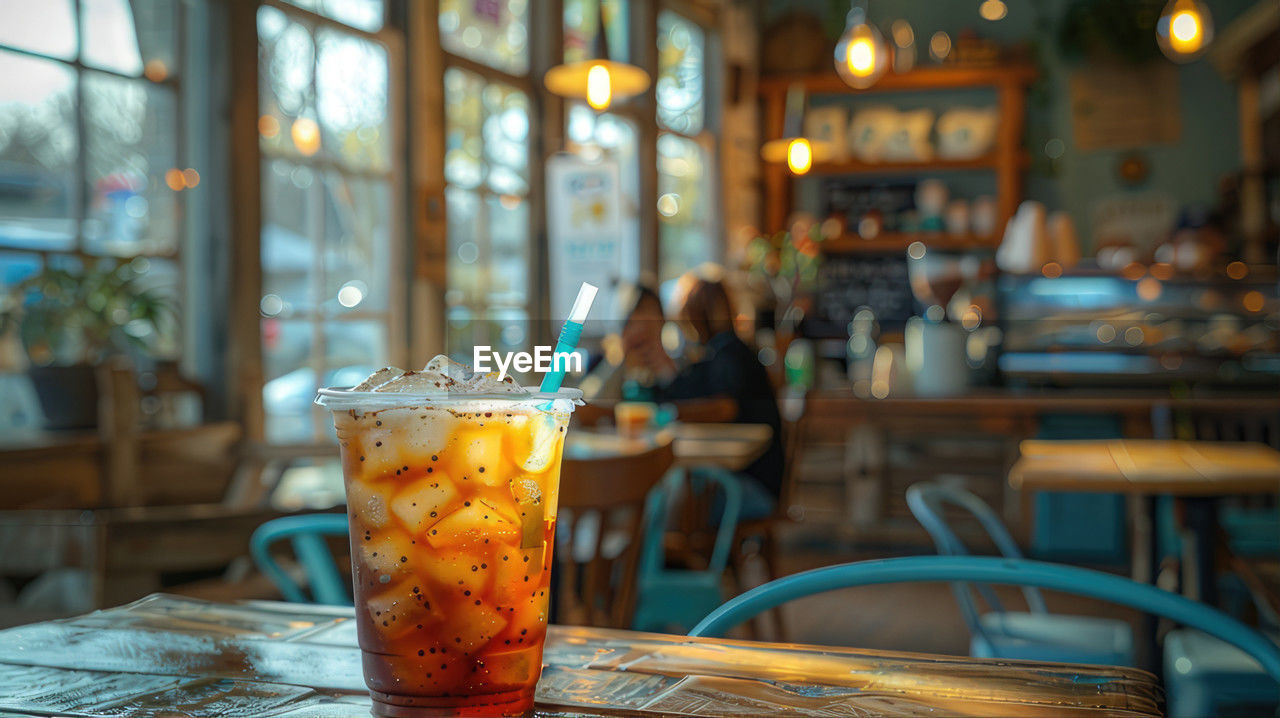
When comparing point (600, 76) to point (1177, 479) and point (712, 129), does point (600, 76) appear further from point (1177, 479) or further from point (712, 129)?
point (712, 129)

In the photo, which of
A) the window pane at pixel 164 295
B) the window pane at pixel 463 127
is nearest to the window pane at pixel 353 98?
the window pane at pixel 463 127

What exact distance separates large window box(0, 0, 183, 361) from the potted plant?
7 centimetres

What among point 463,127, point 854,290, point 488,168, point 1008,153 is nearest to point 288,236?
point 463,127

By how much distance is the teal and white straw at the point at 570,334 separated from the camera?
0.64 metres

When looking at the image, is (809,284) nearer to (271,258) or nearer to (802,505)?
(802,505)

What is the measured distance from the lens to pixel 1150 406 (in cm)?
503

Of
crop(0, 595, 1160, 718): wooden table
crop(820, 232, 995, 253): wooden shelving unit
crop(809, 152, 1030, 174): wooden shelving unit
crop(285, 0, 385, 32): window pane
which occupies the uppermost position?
crop(285, 0, 385, 32): window pane

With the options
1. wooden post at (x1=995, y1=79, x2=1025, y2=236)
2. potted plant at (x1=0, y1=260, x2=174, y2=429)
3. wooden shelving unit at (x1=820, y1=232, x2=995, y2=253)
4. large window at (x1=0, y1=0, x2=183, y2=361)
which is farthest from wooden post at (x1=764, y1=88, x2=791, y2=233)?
potted plant at (x1=0, y1=260, x2=174, y2=429)

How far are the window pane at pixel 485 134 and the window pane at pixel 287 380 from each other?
3.86 feet

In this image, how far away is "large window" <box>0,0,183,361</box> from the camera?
3324 mm

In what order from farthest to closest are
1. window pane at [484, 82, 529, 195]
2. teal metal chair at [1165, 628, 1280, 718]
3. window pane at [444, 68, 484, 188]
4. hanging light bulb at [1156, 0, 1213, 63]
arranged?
window pane at [484, 82, 529, 195] < window pane at [444, 68, 484, 188] < hanging light bulb at [1156, 0, 1213, 63] < teal metal chair at [1165, 628, 1280, 718]

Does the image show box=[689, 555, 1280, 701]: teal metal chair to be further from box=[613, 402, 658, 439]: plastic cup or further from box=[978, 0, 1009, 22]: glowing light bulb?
box=[978, 0, 1009, 22]: glowing light bulb

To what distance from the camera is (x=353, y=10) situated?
15.2ft

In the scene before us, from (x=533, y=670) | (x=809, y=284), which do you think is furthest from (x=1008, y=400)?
(x=533, y=670)
